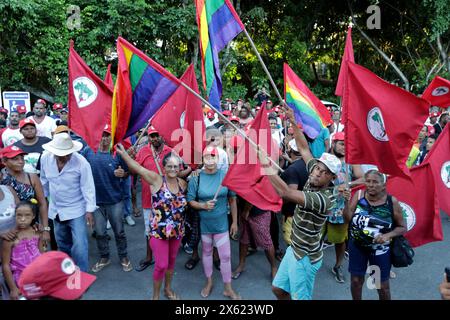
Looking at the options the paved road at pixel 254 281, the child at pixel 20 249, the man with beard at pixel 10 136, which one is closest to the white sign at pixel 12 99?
the man with beard at pixel 10 136

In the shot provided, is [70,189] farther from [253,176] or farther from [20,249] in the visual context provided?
[253,176]

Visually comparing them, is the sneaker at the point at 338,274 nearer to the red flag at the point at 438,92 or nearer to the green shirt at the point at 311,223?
the green shirt at the point at 311,223

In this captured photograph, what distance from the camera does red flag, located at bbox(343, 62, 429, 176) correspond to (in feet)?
11.7

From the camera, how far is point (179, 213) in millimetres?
4297

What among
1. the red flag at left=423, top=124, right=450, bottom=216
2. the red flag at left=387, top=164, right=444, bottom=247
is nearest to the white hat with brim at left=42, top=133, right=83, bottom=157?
the red flag at left=387, top=164, right=444, bottom=247

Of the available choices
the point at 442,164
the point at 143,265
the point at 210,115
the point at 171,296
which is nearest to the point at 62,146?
the point at 143,265

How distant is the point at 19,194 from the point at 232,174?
7.52ft

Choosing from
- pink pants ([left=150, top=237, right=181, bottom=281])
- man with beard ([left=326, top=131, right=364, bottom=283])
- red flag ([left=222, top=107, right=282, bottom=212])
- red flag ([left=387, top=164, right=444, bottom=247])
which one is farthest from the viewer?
man with beard ([left=326, top=131, right=364, bottom=283])

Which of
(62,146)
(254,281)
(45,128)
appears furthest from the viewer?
(45,128)

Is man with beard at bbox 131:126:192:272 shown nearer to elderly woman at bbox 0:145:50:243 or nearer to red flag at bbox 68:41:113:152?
red flag at bbox 68:41:113:152

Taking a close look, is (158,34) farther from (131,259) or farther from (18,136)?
(131,259)

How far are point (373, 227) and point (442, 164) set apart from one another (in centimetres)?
128

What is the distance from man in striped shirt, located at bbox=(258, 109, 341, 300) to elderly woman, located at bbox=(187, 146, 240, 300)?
101cm

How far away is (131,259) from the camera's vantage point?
5.62 m
